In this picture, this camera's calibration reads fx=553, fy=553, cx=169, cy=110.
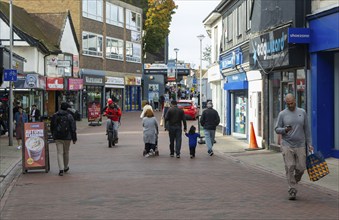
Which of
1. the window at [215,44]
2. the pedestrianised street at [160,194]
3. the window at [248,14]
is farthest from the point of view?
the window at [215,44]

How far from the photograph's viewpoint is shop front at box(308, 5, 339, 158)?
50.3ft

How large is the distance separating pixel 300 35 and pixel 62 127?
7.09 m

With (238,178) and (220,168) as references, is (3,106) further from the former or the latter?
(238,178)

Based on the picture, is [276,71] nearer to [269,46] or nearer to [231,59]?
[269,46]

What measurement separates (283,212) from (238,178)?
13.5ft

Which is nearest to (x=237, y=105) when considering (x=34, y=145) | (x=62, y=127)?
(x=34, y=145)

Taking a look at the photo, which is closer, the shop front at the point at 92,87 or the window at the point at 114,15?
the shop front at the point at 92,87

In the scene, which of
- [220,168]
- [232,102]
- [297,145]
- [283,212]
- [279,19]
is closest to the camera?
[283,212]

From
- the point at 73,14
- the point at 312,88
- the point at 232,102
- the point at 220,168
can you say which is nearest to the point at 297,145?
the point at 220,168

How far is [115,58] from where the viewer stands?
55.1 m

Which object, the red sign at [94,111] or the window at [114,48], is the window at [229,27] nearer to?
the red sign at [94,111]

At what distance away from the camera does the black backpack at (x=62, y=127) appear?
44.0 ft

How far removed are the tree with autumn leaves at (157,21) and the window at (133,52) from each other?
6.39 meters

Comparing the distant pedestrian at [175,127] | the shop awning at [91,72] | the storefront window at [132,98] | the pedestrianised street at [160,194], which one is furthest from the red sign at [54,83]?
the storefront window at [132,98]
